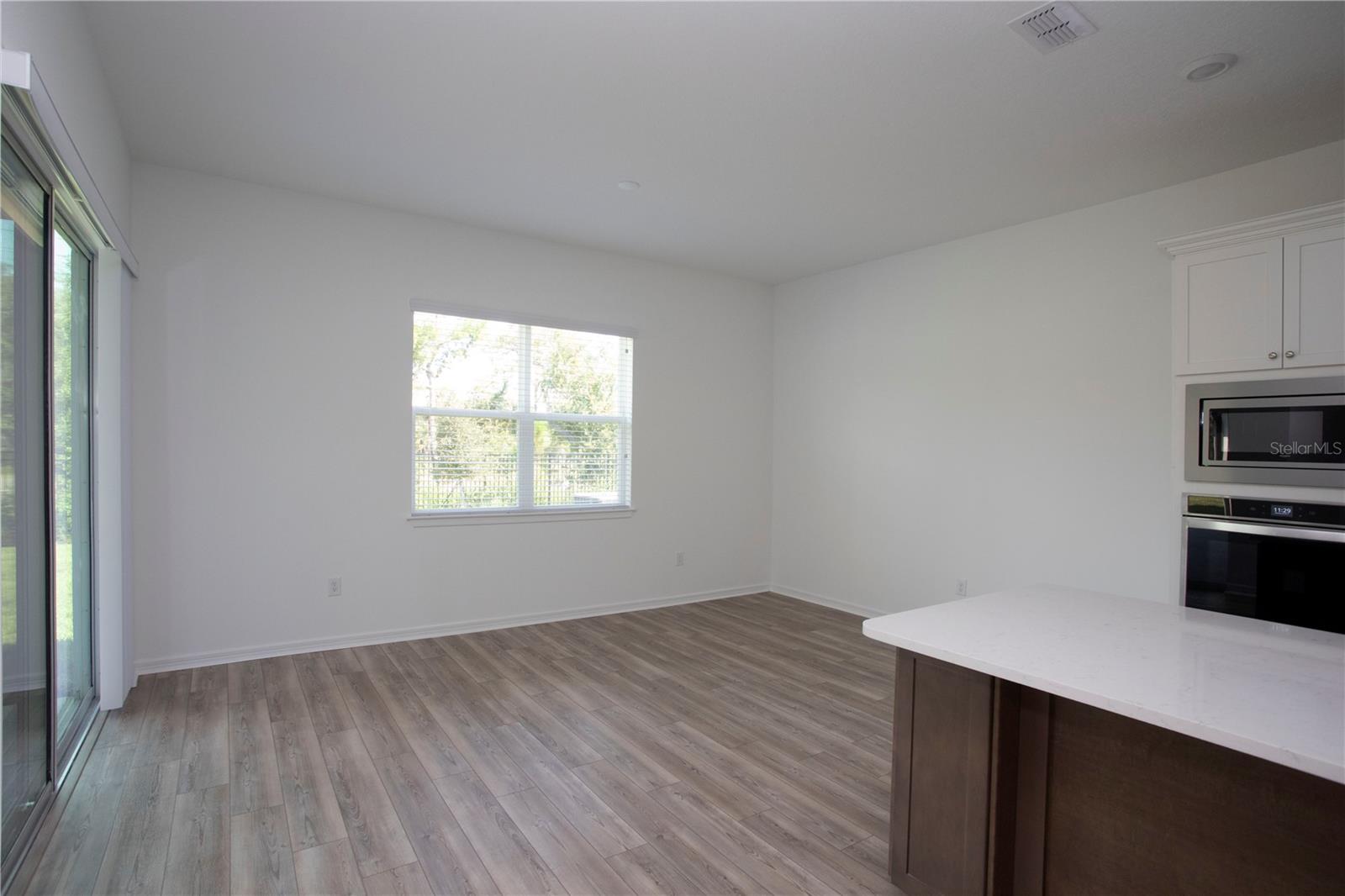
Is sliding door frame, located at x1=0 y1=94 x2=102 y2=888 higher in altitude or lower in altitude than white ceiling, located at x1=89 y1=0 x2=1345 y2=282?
lower

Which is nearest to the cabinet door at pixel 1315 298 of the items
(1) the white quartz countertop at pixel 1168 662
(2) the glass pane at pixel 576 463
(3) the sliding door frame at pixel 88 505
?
(1) the white quartz countertop at pixel 1168 662

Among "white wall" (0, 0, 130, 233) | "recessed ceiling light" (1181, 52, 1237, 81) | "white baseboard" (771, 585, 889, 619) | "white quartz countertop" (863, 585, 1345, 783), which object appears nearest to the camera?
"white quartz countertop" (863, 585, 1345, 783)

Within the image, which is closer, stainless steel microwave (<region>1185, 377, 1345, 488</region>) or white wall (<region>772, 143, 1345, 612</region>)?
stainless steel microwave (<region>1185, 377, 1345, 488</region>)

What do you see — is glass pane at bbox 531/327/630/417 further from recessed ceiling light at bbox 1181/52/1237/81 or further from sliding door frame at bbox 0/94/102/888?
recessed ceiling light at bbox 1181/52/1237/81

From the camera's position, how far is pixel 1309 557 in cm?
268

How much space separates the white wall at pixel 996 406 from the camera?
3.79 metres

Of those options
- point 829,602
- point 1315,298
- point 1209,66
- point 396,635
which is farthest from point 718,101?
point 829,602

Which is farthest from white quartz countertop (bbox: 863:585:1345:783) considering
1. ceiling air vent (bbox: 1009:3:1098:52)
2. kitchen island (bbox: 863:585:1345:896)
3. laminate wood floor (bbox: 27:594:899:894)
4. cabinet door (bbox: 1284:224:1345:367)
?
ceiling air vent (bbox: 1009:3:1098:52)

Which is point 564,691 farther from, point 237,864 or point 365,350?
point 365,350

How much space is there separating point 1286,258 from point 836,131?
1898 millimetres

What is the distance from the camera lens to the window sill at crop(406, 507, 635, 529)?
458 centimetres

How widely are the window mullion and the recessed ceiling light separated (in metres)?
3.90

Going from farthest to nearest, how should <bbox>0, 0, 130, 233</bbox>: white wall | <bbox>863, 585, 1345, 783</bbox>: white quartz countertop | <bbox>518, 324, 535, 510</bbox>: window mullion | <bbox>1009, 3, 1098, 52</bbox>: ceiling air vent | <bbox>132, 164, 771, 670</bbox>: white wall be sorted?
<bbox>518, 324, 535, 510</bbox>: window mullion, <bbox>132, 164, 771, 670</bbox>: white wall, <bbox>1009, 3, 1098, 52</bbox>: ceiling air vent, <bbox>0, 0, 130, 233</bbox>: white wall, <bbox>863, 585, 1345, 783</bbox>: white quartz countertop

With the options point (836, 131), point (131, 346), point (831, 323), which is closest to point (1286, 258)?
point (836, 131)
